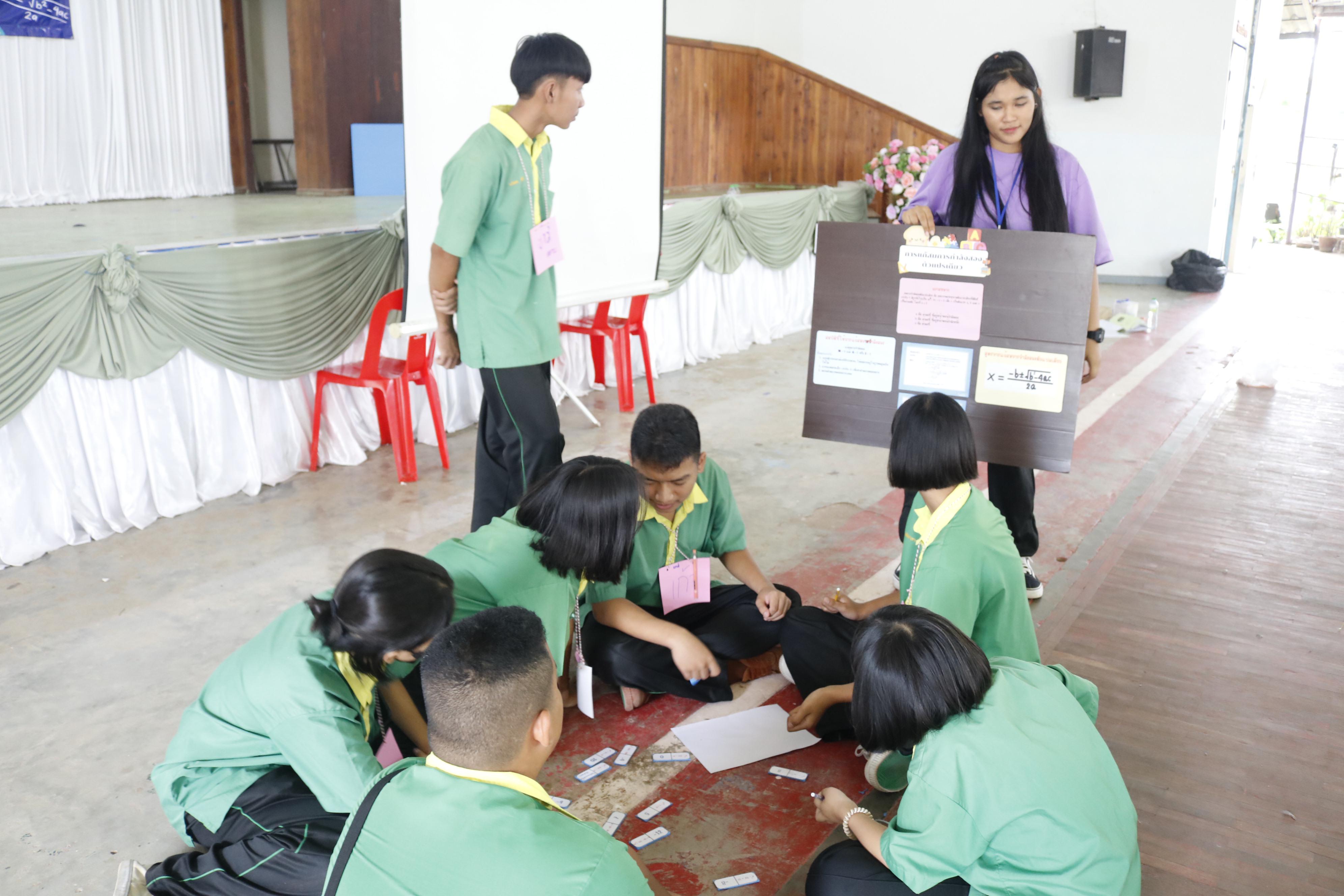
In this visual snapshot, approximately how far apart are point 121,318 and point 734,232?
3783 mm

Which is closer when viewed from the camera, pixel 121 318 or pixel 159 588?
pixel 159 588

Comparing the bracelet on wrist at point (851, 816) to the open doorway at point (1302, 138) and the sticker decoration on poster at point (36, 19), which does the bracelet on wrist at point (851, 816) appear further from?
the open doorway at point (1302, 138)

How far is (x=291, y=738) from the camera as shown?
5.06 ft

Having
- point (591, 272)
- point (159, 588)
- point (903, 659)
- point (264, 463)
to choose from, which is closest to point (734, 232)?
point (591, 272)

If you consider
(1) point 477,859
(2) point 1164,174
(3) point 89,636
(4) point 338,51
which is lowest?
(3) point 89,636

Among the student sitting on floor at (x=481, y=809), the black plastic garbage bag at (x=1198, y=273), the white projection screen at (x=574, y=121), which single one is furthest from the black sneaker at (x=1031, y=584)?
the black plastic garbage bag at (x=1198, y=273)

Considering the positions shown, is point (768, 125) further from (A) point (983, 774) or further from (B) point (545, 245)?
(A) point (983, 774)

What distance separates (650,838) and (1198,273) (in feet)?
29.6

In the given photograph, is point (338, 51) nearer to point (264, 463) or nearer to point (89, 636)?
point (264, 463)

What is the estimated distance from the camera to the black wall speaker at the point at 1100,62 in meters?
9.15

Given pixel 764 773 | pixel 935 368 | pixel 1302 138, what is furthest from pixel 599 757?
pixel 1302 138

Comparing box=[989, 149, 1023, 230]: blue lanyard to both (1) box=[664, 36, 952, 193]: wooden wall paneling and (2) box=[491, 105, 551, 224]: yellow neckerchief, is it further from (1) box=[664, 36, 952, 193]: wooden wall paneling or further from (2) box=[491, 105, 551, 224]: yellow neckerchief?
(1) box=[664, 36, 952, 193]: wooden wall paneling

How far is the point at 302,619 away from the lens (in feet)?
5.39

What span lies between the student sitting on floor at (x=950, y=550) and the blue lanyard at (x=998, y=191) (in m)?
0.72
